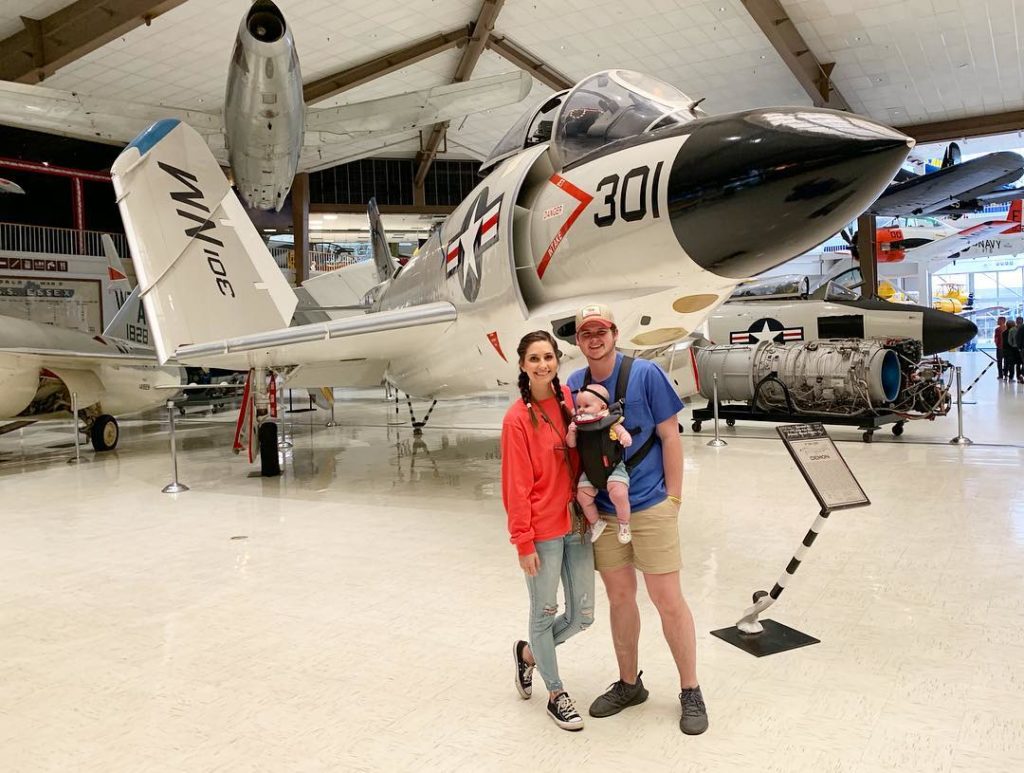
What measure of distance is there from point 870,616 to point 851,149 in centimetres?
216

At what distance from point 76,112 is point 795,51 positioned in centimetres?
1180

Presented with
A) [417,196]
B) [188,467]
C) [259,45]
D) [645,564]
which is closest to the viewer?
[645,564]

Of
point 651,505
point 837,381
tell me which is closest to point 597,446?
point 651,505

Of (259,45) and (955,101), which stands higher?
(955,101)

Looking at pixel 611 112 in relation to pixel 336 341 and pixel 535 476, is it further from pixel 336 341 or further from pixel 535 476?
pixel 336 341

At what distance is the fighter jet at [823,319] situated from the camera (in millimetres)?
9656

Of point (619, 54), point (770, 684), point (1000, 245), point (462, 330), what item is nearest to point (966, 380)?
point (619, 54)

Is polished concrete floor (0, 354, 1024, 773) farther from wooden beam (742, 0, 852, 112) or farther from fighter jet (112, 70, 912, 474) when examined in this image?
wooden beam (742, 0, 852, 112)

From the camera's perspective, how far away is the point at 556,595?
2273 millimetres

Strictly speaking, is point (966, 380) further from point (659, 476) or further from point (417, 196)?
point (659, 476)

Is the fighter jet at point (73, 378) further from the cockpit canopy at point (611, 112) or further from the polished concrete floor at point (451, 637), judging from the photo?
the cockpit canopy at point (611, 112)

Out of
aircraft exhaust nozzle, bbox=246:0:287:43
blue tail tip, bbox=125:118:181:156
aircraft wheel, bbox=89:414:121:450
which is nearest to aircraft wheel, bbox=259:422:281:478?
blue tail tip, bbox=125:118:181:156

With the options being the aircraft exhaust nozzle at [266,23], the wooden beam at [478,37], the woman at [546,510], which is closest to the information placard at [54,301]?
the wooden beam at [478,37]

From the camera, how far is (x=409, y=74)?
53.0 ft
